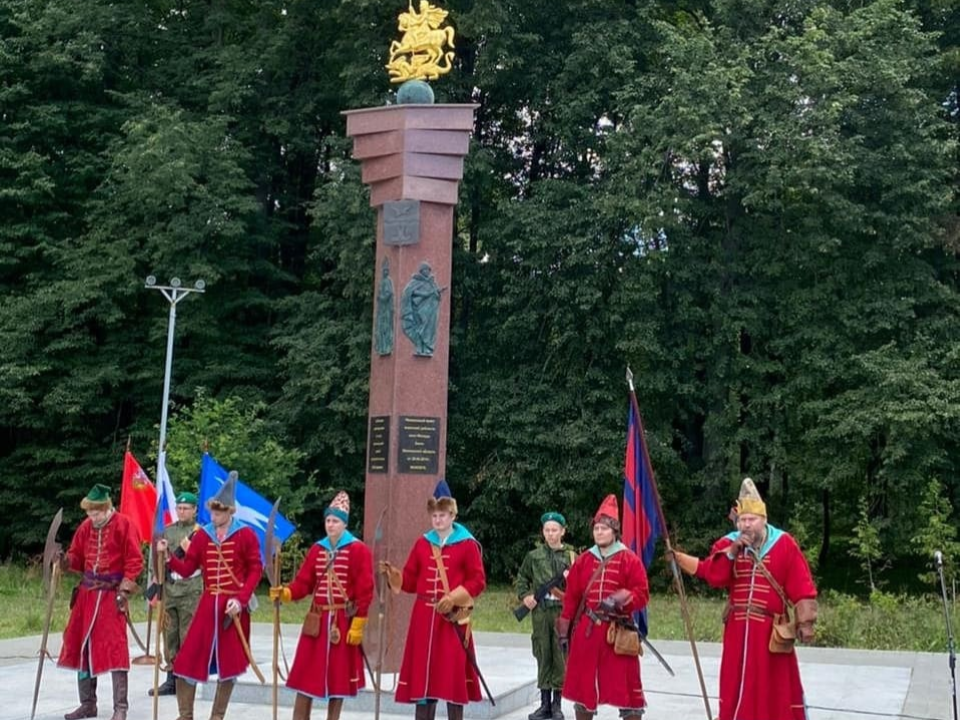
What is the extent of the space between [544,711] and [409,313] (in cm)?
427

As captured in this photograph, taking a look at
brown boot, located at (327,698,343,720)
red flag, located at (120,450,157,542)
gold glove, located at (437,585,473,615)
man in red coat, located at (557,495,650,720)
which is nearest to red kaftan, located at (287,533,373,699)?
brown boot, located at (327,698,343,720)

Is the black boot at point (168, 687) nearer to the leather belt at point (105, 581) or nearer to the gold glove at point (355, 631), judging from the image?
the leather belt at point (105, 581)

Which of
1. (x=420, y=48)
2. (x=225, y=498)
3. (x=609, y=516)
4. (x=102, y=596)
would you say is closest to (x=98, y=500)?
(x=102, y=596)

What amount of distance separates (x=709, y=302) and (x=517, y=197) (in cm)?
547

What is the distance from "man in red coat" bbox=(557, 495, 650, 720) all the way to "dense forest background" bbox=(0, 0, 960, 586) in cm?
1518

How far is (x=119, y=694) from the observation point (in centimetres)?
984

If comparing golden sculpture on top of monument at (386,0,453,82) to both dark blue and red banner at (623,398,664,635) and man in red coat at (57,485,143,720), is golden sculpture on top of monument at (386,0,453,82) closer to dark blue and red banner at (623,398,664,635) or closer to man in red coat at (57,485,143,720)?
dark blue and red banner at (623,398,664,635)

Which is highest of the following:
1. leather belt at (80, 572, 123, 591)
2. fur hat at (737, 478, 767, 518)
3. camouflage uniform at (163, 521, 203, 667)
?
fur hat at (737, 478, 767, 518)

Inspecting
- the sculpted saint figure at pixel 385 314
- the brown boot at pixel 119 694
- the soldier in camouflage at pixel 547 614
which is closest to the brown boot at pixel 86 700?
the brown boot at pixel 119 694

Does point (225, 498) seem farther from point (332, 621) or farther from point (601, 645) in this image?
point (601, 645)

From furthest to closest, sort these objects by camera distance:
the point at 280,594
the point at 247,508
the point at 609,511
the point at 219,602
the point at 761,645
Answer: the point at 247,508, the point at 219,602, the point at 609,511, the point at 280,594, the point at 761,645

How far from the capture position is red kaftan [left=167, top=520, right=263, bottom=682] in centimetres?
912

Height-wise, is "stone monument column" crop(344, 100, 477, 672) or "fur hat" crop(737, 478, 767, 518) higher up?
"stone monument column" crop(344, 100, 477, 672)

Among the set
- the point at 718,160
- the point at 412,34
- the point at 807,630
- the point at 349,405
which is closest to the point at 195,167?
the point at 349,405
